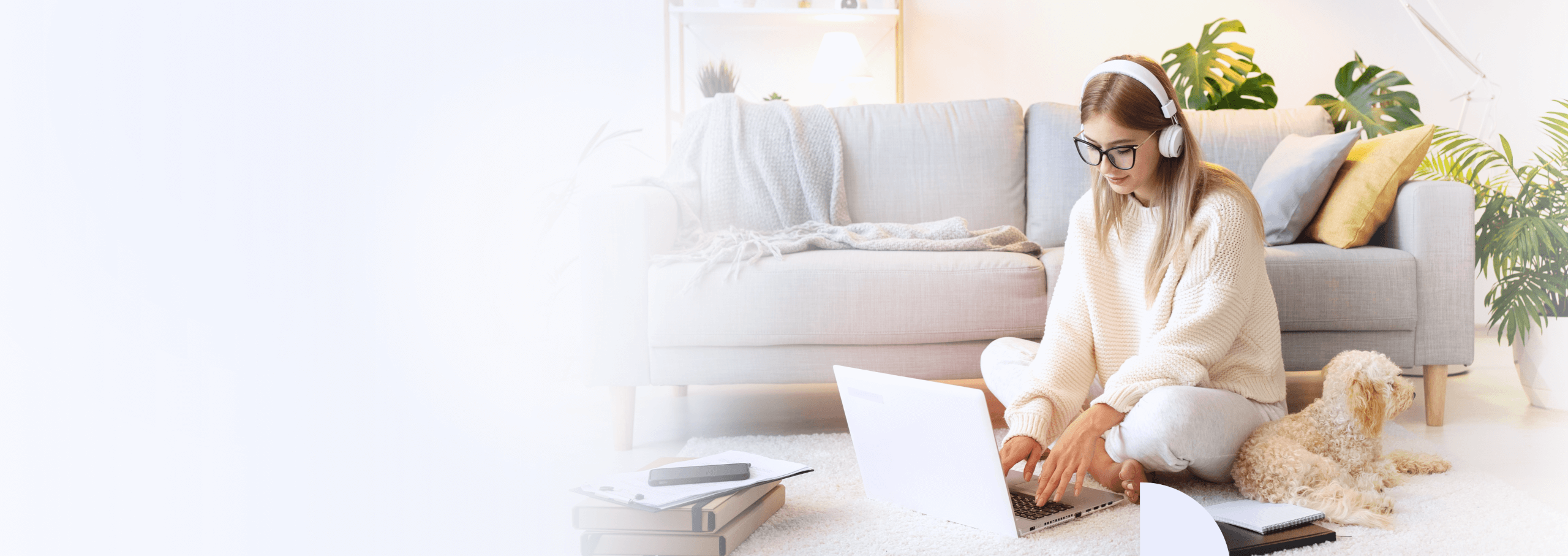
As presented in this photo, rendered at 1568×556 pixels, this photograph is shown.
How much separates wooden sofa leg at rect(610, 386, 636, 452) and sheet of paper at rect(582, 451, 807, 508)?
454 mm

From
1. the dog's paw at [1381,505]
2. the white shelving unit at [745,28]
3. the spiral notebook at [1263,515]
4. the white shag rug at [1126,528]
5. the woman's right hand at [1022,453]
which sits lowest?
the white shag rug at [1126,528]

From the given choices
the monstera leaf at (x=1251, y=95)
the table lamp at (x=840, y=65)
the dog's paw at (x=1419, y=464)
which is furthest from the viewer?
the table lamp at (x=840, y=65)

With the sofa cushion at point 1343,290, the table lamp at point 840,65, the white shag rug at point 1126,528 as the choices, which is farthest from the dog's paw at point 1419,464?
the table lamp at point 840,65

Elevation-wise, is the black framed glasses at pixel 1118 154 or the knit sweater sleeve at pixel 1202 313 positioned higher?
the black framed glasses at pixel 1118 154

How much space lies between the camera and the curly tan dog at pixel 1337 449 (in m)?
0.99

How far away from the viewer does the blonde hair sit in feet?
3.32

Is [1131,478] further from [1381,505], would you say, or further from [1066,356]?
[1381,505]

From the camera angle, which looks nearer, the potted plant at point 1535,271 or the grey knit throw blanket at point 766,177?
the potted plant at point 1535,271

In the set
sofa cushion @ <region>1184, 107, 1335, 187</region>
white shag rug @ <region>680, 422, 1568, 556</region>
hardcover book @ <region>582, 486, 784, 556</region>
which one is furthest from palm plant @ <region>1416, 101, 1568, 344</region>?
→ hardcover book @ <region>582, 486, 784, 556</region>

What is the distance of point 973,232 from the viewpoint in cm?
176

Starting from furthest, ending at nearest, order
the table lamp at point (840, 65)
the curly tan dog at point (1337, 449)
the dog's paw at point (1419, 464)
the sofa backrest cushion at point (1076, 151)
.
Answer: the table lamp at point (840, 65) < the sofa backrest cushion at point (1076, 151) < the dog's paw at point (1419, 464) < the curly tan dog at point (1337, 449)

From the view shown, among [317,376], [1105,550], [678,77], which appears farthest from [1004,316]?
[678,77]

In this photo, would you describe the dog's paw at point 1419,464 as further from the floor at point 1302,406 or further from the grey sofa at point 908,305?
the grey sofa at point 908,305

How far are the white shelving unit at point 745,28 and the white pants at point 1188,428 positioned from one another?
1985 millimetres
